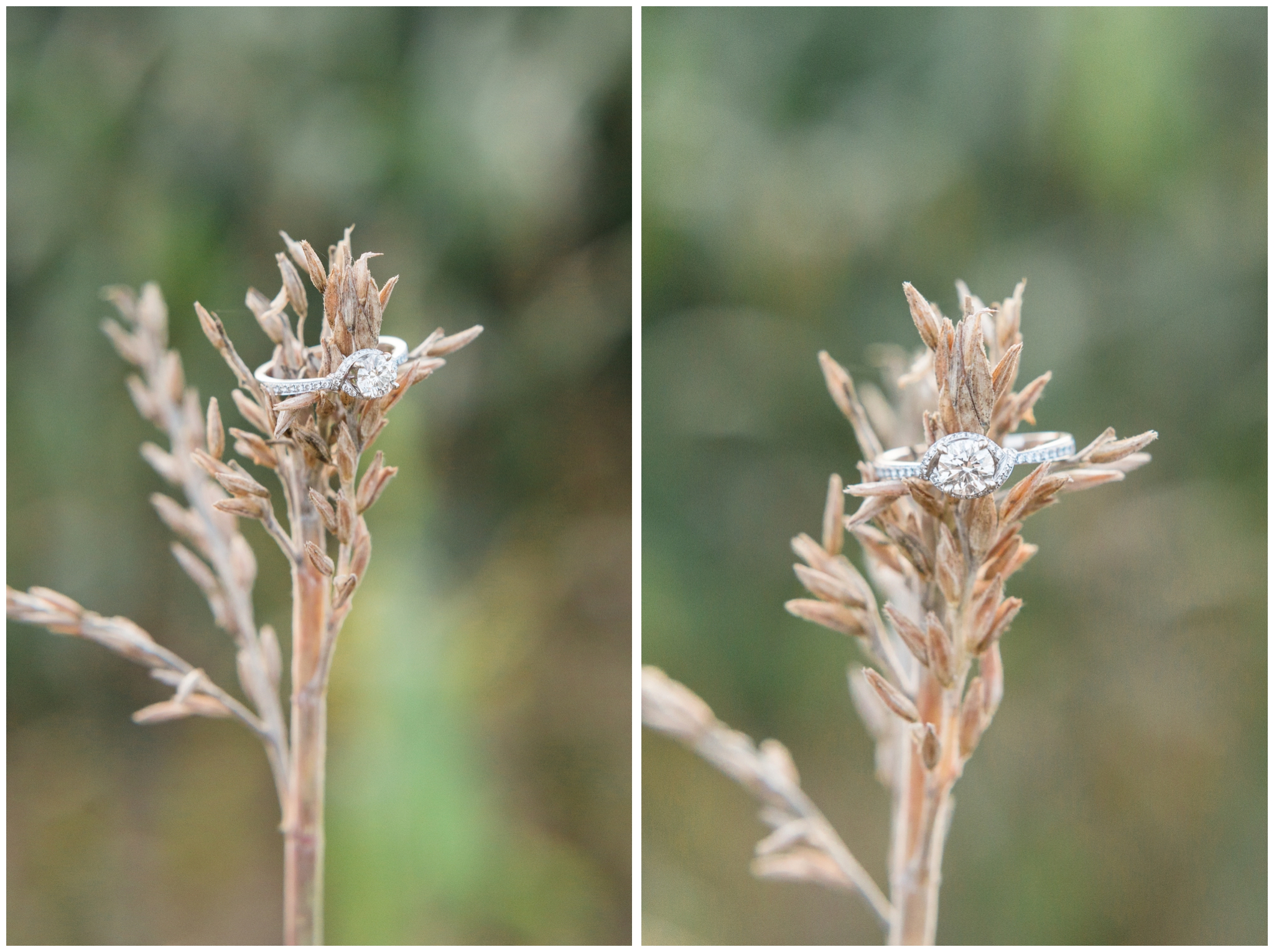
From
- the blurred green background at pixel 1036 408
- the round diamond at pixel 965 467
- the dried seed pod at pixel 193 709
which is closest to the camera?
the round diamond at pixel 965 467

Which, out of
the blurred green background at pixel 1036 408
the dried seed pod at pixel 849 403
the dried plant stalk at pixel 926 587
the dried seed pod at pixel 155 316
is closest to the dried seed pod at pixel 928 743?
the dried plant stalk at pixel 926 587

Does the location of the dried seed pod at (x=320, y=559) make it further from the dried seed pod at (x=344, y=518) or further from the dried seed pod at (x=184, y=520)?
the dried seed pod at (x=184, y=520)

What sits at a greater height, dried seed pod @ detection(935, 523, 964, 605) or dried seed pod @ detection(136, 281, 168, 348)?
dried seed pod @ detection(136, 281, 168, 348)

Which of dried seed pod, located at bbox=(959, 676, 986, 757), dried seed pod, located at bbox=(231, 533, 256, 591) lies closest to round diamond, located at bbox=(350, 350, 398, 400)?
dried seed pod, located at bbox=(231, 533, 256, 591)

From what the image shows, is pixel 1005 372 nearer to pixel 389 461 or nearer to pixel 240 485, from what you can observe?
pixel 240 485

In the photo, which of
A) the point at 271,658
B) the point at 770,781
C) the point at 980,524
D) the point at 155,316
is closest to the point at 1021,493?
the point at 980,524

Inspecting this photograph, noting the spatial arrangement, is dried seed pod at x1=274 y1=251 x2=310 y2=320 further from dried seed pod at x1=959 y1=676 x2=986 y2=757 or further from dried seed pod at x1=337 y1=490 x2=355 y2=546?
dried seed pod at x1=959 y1=676 x2=986 y2=757
